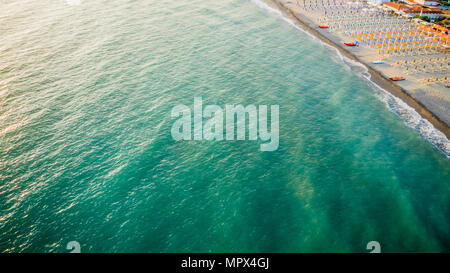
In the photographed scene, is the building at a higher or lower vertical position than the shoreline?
higher

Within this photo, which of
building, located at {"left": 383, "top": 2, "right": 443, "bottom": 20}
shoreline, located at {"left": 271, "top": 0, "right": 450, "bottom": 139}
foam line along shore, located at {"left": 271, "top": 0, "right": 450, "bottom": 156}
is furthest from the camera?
building, located at {"left": 383, "top": 2, "right": 443, "bottom": 20}

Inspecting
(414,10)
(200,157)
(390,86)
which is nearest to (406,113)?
(390,86)

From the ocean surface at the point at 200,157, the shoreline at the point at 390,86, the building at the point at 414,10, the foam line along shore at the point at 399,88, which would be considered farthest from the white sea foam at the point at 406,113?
the building at the point at 414,10

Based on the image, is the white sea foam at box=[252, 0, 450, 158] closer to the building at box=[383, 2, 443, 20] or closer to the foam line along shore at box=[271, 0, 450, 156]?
the foam line along shore at box=[271, 0, 450, 156]

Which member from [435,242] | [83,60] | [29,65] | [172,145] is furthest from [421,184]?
[29,65]

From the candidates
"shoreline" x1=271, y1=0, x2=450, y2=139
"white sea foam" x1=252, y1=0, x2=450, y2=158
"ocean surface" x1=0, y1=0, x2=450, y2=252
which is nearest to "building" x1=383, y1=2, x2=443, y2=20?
"shoreline" x1=271, y1=0, x2=450, y2=139

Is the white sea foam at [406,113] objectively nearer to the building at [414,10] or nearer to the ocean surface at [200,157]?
the ocean surface at [200,157]

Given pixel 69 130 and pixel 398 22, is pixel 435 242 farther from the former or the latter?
pixel 398 22

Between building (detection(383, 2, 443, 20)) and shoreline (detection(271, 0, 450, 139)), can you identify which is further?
building (detection(383, 2, 443, 20))
